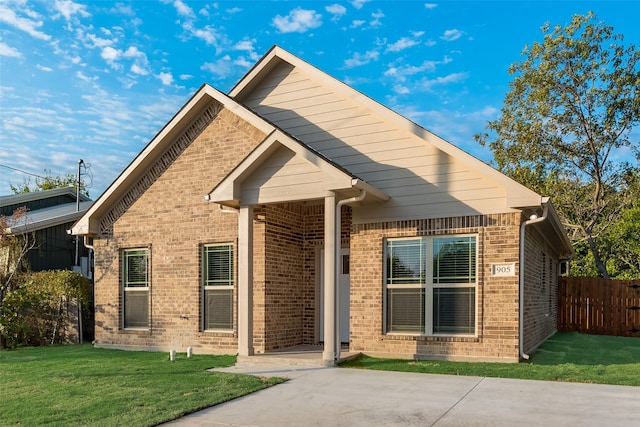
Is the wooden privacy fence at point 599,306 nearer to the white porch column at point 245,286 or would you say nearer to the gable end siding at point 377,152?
the gable end siding at point 377,152

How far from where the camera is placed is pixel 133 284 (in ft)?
41.5

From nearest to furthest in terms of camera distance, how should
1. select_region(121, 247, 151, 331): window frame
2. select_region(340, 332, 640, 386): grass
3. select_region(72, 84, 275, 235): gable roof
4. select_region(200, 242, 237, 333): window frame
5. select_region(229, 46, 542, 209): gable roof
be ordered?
select_region(340, 332, 640, 386): grass, select_region(229, 46, 542, 209): gable roof, select_region(200, 242, 237, 333): window frame, select_region(72, 84, 275, 235): gable roof, select_region(121, 247, 151, 331): window frame

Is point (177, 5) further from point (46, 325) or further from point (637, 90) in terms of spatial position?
point (637, 90)

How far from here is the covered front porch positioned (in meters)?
9.51

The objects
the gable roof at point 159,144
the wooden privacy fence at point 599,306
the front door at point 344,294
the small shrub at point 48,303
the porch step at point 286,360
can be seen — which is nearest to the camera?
the porch step at point 286,360

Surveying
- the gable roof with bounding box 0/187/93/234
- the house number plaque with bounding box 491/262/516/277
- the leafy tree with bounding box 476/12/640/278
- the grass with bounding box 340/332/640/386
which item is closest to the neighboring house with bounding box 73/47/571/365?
the house number plaque with bounding box 491/262/516/277

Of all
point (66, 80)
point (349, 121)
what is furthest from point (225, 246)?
point (66, 80)

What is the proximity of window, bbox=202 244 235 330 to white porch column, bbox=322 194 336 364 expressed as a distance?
2798 mm

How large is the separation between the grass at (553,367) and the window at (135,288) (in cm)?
551

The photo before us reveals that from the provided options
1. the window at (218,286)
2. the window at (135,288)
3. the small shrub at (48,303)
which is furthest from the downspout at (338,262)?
the small shrub at (48,303)

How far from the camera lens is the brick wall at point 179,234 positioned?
38.2 ft

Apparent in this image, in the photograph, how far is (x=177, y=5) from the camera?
11609 mm

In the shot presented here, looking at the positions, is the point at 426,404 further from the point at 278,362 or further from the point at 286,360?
the point at 278,362

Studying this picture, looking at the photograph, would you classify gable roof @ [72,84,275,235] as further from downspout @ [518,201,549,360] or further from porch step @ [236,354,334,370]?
downspout @ [518,201,549,360]
